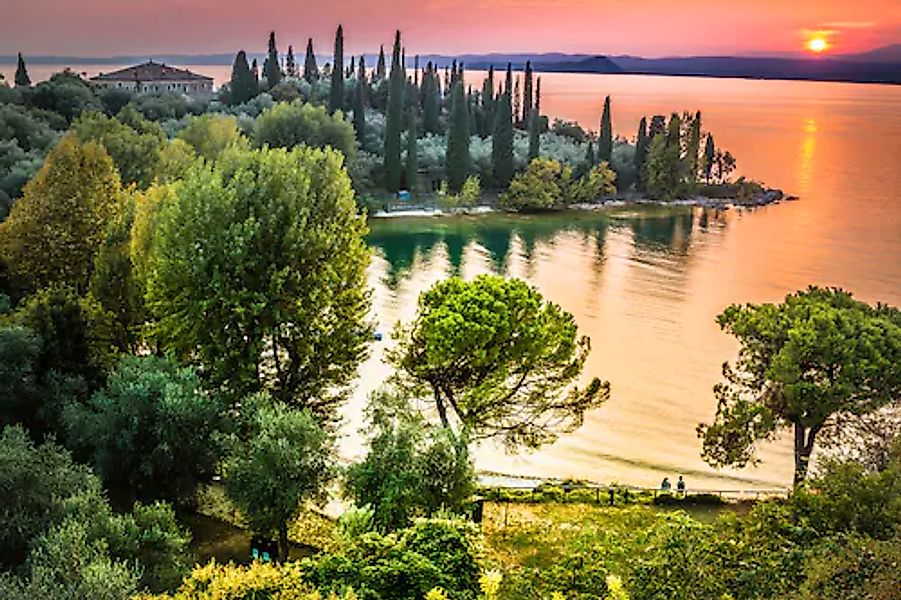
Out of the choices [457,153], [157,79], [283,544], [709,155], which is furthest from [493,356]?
[157,79]

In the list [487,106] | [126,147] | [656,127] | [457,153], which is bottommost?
[126,147]

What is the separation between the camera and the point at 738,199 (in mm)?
64938

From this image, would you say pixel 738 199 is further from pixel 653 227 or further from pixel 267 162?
pixel 267 162

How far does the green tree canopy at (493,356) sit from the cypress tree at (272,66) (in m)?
61.2

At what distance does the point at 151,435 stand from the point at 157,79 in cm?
7934

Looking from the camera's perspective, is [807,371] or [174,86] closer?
[807,371]

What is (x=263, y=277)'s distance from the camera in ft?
55.3

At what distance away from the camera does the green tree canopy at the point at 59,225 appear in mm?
21312

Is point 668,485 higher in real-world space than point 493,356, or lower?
lower

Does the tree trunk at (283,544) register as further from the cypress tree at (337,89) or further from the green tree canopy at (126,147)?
the cypress tree at (337,89)

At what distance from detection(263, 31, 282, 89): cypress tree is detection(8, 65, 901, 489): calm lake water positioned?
27646 millimetres

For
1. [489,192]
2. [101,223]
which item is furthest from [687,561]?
[489,192]

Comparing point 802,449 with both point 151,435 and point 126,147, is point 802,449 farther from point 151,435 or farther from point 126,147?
point 126,147

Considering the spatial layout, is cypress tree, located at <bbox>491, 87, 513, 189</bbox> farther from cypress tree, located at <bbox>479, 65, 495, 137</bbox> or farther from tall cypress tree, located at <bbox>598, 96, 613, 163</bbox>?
cypress tree, located at <bbox>479, 65, 495, 137</bbox>
